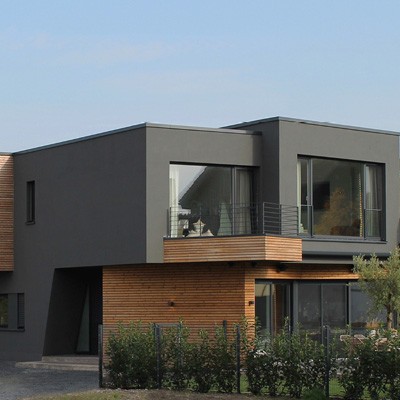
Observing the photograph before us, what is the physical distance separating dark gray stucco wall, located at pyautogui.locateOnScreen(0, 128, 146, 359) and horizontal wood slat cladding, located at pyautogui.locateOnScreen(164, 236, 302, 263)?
0.92 m

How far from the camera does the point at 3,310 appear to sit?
1415 inches

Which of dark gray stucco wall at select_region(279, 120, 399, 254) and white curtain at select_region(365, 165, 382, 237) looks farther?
white curtain at select_region(365, 165, 382, 237)

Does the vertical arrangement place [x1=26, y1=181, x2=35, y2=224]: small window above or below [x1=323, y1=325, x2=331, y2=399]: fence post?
above

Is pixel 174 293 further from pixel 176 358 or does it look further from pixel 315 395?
pixel 315 395

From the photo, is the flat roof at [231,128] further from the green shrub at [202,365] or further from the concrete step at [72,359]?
the green shrub at [202,365]

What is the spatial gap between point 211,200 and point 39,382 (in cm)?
718

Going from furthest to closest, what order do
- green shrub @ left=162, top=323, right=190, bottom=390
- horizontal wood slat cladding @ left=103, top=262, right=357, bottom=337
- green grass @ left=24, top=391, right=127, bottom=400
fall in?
horizontal wood slat cladding @ left=103, top=262, right=357, bottom=337 → green shrub @ left=162, top=323, right=190, bottom=390 → green grass @ left=24, top=391, right=127, bottom=400

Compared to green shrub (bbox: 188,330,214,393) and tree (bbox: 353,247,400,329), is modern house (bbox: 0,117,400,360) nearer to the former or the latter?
tree (bbox: 353,247,400,329)

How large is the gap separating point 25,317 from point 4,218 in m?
3.16

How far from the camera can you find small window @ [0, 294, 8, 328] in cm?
3566

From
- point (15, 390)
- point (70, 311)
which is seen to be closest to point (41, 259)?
point (70, 311)

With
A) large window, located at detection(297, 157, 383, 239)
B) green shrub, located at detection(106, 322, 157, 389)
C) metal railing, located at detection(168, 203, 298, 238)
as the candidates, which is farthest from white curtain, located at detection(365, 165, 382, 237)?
green shrub, located at detection(106, 322, 157, 389)

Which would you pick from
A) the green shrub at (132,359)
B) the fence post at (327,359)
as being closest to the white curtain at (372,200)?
the green shrub at (132,359)

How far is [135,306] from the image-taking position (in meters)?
31.0
